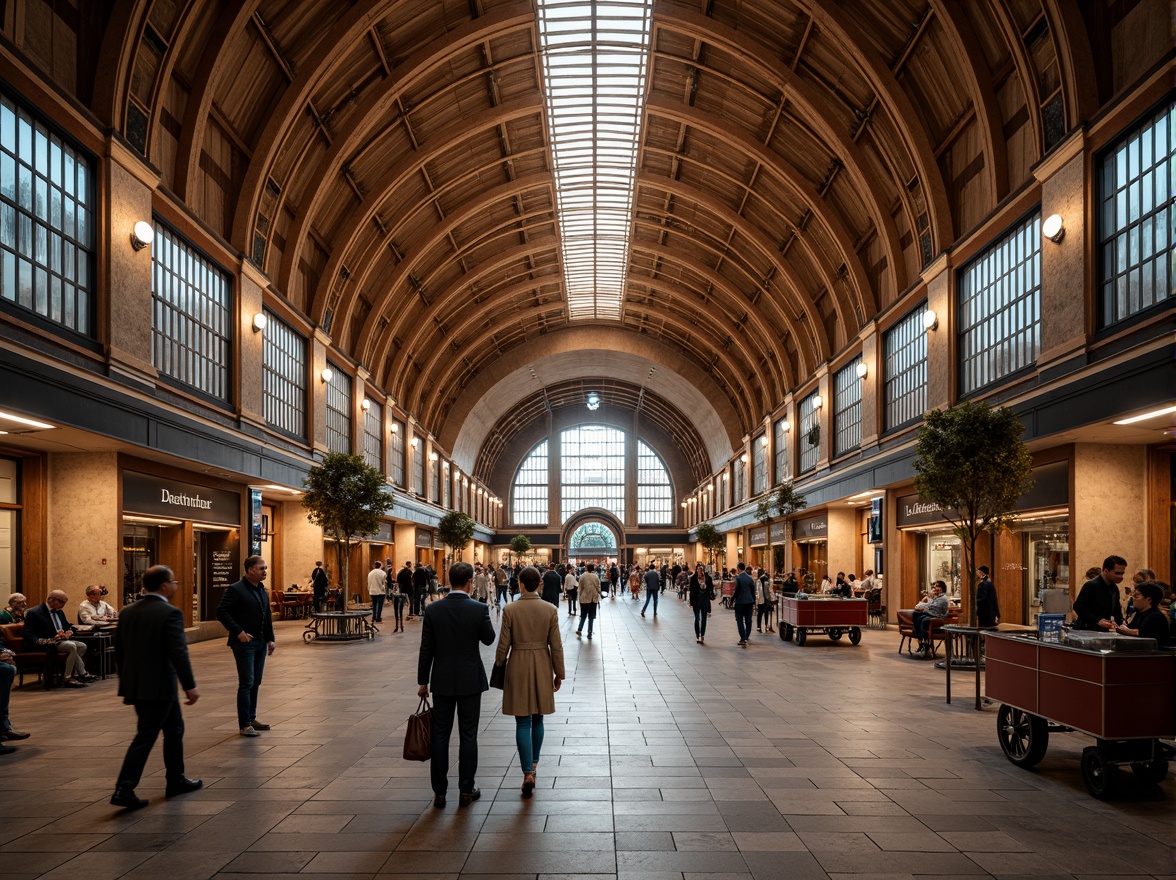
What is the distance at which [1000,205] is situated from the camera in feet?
49.7

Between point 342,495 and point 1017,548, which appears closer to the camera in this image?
point 1017,548

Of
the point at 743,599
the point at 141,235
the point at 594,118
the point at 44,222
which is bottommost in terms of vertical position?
the point at 743,599

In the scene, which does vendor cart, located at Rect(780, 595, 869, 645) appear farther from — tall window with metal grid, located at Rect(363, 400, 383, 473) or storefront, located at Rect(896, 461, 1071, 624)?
tall window with metal grid, located at Rect(363, 400, 383, 473)

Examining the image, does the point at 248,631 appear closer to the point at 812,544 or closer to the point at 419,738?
the point at 419,738

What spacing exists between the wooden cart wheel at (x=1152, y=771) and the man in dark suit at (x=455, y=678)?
4.58 m

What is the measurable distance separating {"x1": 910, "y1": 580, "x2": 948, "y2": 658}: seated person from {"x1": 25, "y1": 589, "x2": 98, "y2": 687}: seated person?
12.5 meters

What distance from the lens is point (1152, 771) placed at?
6441mm

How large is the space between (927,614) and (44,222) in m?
14.2

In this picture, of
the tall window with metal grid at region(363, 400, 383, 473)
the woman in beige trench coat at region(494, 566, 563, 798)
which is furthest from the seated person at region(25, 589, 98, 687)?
Result: the tall window with metal grid at region(363, 400, 383, 473)

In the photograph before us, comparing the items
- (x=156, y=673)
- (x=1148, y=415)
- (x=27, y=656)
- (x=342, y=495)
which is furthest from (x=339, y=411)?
(x=156, y=673)

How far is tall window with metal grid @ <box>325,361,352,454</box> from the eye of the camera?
2659cm

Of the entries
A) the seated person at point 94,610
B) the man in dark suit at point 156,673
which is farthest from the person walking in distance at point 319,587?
the man in dark suit at point 156,673

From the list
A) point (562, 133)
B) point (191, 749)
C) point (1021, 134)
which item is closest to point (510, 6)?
point (562, 133)

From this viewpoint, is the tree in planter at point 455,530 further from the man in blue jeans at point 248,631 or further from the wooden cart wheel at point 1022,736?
the wooden cart wheel at point 1022,736
